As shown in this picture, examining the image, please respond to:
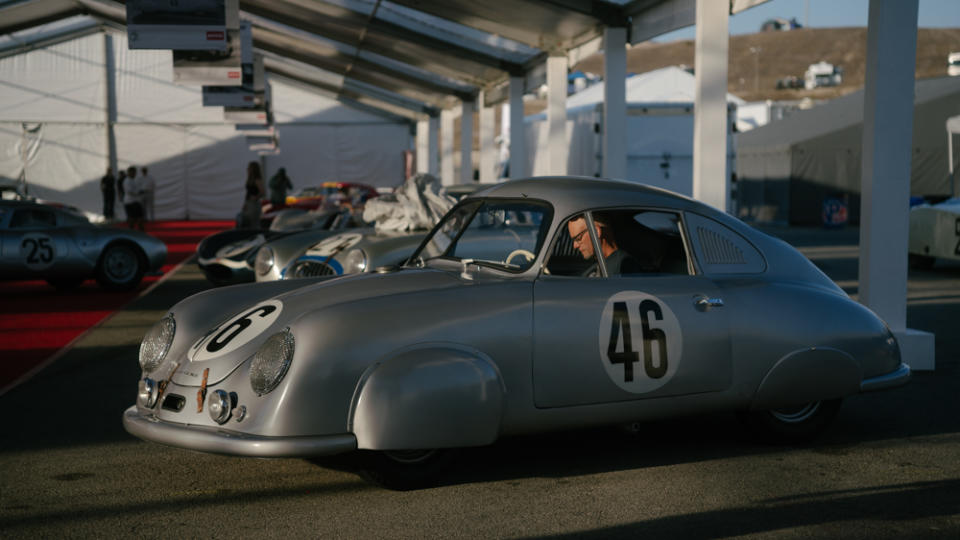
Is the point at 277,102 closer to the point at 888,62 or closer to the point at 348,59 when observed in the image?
the point at 348,59

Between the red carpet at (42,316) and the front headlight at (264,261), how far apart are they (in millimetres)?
1879

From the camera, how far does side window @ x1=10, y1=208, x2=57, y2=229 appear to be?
41.4ft

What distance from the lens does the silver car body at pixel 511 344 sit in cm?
402

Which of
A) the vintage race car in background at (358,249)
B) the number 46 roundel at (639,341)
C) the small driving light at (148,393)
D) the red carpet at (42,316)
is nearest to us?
the small driving light at (148,393)

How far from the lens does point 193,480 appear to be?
181 inches

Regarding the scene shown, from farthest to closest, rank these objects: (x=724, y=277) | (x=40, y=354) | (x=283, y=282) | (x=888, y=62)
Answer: (x=40, y=354) < (x=888, y=62) < (x=283, y=282) < (x=724, y=277)

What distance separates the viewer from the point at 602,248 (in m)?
4.84

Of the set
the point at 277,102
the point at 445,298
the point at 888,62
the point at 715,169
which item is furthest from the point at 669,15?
the point at 277,102

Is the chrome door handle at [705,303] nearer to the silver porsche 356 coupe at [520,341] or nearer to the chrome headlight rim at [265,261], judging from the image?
the silver porsche 356 coupe at [520,341]

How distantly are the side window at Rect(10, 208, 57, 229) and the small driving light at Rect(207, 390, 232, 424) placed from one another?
9883 mm

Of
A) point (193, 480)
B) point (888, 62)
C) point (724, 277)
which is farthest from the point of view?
point (888, 62)

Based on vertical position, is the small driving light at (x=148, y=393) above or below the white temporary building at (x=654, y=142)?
below

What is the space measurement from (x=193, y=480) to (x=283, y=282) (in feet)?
4.36

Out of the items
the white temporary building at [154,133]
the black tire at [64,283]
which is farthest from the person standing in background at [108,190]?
the black tire at [64,283]
